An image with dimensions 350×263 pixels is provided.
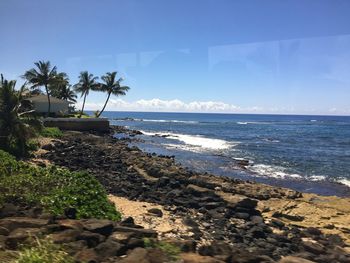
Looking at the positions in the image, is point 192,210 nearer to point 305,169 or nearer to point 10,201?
point 10,201

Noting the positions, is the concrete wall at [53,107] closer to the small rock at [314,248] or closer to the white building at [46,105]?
the white building at [46,105]

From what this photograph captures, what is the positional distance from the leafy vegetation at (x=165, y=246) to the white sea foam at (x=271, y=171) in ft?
60.7

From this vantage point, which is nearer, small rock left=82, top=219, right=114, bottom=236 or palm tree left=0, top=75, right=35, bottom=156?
small rock left=82, top=219, right=114, bottom=236

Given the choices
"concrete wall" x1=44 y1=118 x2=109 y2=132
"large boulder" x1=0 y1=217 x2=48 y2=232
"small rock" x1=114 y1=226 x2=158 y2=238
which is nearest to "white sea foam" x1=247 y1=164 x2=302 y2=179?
"small rock" x1=114 y1=226 x2=158 y2=238

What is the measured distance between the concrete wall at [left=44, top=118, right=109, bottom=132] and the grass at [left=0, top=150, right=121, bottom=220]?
3036cm

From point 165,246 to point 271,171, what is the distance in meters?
20.9

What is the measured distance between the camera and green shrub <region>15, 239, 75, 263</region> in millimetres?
5730

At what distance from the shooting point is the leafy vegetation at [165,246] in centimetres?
749

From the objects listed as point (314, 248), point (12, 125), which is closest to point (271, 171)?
point (12, 125)

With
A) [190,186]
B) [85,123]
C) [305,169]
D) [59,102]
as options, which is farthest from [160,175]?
[59,102]

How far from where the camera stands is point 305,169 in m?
29.1

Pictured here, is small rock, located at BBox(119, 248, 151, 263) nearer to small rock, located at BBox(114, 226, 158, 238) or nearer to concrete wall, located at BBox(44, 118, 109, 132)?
small rock, located at BBox(114, 226, 158, 238)

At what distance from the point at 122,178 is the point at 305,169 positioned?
48.5ft

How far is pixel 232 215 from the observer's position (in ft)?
47.4
